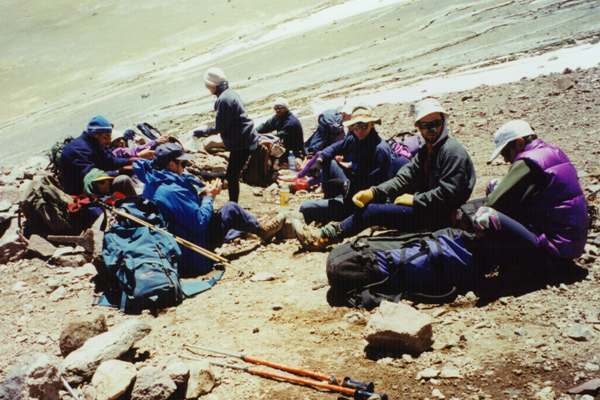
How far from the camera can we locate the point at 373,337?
12.9ft

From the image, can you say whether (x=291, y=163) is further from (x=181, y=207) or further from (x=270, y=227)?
(x=181, y=207)

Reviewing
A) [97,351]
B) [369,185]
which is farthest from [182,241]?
[369,185]

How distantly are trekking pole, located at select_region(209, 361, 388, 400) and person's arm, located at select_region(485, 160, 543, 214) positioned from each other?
1816 mm

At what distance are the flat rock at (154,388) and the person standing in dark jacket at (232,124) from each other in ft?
14.5

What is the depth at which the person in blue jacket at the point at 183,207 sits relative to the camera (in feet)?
19.7

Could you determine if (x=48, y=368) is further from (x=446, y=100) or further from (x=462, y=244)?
(x=446, y=100)

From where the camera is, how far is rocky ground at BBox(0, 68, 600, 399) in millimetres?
3545

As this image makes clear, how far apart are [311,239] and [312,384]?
8.33 feet

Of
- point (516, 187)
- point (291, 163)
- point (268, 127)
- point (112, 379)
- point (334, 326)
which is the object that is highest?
point (268, 127)

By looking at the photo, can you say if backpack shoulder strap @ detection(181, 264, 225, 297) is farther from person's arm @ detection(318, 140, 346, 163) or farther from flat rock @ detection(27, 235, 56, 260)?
flat rock @ detection(27, 235, 56, 260)

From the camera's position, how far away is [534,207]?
4301 millimetres

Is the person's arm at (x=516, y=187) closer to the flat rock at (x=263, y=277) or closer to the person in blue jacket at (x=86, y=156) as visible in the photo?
the flat rock at (x=263, y=277)

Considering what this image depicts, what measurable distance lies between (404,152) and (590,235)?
8.75ft

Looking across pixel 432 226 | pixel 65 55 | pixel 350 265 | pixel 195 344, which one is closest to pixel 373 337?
pixel 350 265
